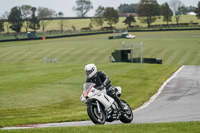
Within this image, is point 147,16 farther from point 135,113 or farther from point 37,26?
point 135,113

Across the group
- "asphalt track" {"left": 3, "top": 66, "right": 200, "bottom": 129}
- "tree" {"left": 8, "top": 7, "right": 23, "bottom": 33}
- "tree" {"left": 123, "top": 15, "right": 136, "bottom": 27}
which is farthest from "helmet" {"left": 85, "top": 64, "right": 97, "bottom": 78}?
"tree" {"left": 123, "top": 15, "right": 136, "bottom": 27}

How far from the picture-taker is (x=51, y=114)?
20.0m

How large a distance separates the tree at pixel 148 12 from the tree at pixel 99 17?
56.2 feet

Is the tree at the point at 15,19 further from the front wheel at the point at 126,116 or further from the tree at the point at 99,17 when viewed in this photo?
the front wheel at the point at 126,116

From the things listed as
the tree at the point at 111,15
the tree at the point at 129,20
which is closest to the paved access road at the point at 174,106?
the tree at the point at 129,20

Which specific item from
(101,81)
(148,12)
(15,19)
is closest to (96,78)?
(101,81)

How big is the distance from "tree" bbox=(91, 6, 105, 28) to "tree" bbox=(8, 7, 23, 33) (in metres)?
34.3

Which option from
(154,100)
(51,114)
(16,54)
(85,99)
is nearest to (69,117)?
(51,114)

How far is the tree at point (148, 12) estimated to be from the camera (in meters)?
184

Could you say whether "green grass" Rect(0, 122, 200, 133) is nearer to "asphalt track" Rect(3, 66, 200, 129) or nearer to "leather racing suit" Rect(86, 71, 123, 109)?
"leather racing suit" Rect(86, 71, 123, 109)

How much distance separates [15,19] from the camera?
174 meters

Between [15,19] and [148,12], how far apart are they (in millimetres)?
56305

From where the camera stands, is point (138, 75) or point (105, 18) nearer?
point (138, 75)

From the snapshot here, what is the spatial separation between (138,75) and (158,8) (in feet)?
495
